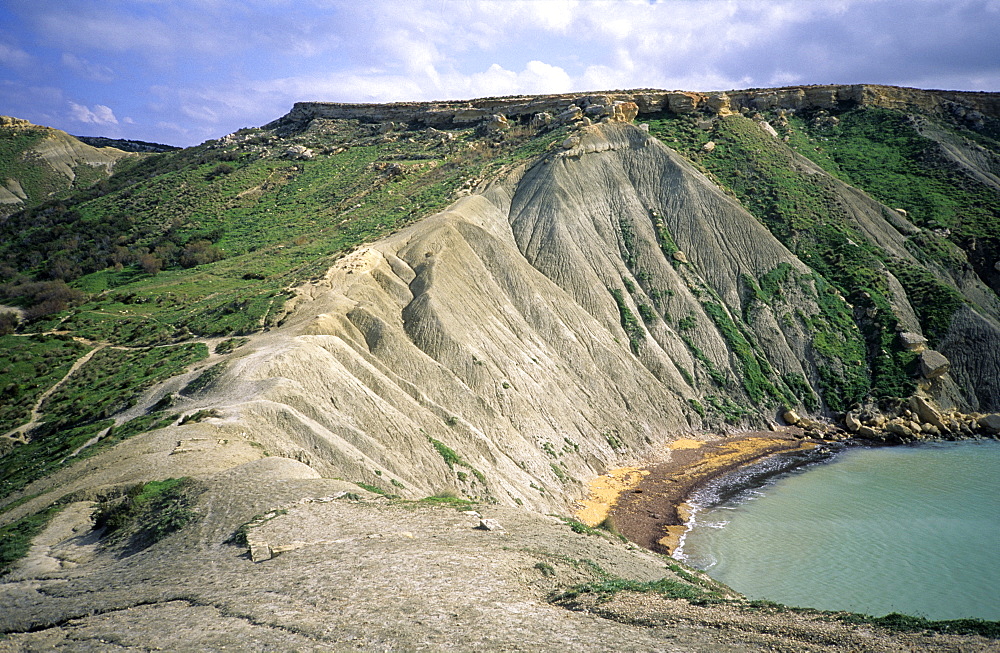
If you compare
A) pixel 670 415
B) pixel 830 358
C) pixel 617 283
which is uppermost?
pixel 617 283

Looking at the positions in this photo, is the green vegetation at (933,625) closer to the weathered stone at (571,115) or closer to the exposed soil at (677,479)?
the exposed soil at (677,479)

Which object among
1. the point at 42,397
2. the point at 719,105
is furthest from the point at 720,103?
the point at 42,397

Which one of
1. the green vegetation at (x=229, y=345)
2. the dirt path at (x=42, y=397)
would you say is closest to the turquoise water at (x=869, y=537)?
the green vegetation at (x=229, y=345)

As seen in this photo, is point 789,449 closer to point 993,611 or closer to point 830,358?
point 830,358

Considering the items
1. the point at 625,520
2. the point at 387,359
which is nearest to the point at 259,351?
the point at 387,359

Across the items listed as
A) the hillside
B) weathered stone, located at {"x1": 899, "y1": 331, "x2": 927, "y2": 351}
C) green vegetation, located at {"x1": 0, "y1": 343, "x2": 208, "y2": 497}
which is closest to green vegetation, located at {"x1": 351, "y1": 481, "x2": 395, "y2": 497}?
the hillside
